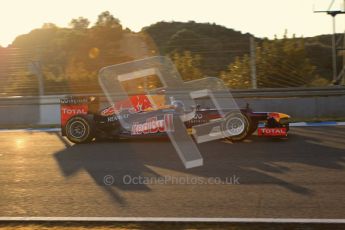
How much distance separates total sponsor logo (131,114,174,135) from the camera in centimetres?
1012

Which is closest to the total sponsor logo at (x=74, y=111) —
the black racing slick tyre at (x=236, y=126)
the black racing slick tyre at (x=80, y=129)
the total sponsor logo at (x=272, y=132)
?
the black racing slick tyre at (x=80, y=129)

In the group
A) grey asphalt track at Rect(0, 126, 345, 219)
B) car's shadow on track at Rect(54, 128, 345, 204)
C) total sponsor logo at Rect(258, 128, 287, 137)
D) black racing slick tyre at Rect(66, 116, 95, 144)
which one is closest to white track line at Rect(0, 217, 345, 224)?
grey asphalt track at Rect(0, 126, 345, 219)

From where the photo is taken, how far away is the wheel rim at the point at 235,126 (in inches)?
394

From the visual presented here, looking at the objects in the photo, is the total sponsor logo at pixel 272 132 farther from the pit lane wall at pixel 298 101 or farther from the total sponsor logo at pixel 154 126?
the pit lane wall at pixel 298 101

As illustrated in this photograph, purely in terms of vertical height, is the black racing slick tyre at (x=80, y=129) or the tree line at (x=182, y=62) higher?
the tree line at (x=182, y=62)

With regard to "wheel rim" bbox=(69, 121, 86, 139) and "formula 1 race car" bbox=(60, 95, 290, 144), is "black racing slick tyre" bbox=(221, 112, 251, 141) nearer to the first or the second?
"formula 1 race car" bbox=(60, 95, 290, 144)

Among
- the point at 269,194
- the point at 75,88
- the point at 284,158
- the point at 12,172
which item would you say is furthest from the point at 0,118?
the point at 269,194

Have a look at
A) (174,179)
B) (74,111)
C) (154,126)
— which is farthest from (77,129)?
(174,179)

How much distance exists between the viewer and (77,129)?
35.2 feet

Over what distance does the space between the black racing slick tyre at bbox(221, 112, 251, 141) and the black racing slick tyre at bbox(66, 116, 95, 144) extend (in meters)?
2.71

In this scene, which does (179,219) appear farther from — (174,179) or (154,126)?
(154,126)

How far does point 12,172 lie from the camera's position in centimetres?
801

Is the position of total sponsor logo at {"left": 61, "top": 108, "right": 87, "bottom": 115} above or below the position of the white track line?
above

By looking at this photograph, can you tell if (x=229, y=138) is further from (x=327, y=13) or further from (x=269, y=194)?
(x=327, y=13)
